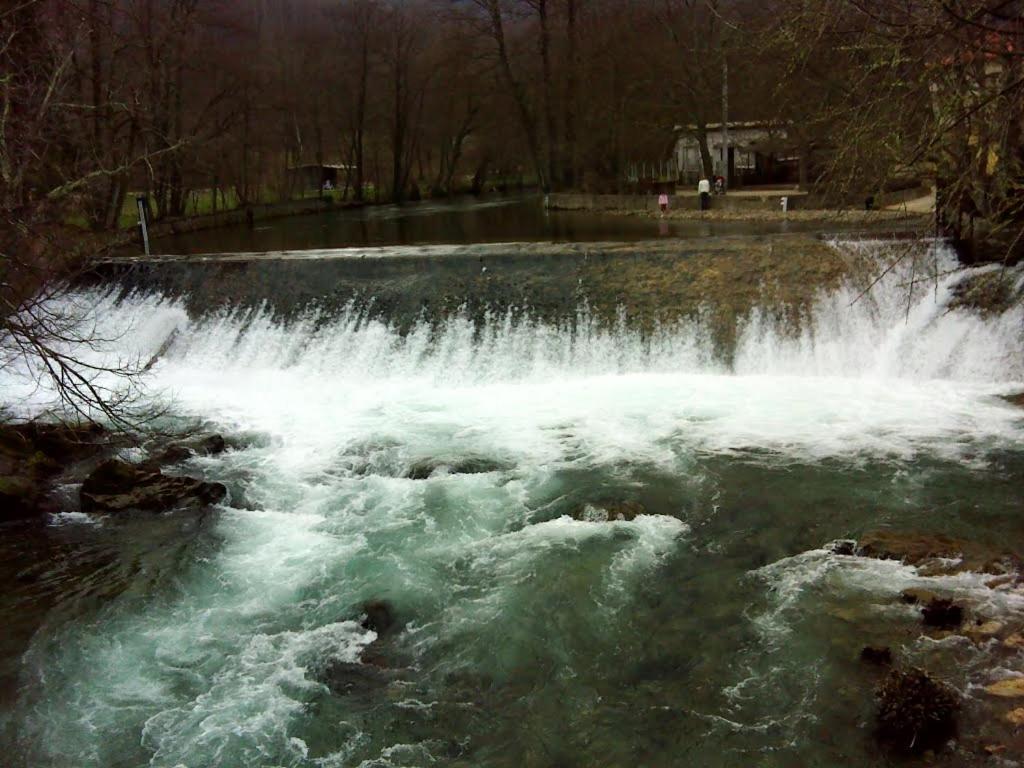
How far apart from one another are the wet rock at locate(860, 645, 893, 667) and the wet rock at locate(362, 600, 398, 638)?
3.26 meters

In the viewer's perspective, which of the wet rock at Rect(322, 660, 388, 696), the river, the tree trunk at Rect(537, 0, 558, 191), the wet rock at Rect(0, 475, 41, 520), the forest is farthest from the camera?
the tree trunk at Rect(537, 0, 558, 191)

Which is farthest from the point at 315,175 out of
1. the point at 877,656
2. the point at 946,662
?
the point at 946,662

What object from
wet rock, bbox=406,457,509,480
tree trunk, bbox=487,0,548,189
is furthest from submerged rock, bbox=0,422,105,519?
tree trunk, bbox=487,0,548,189

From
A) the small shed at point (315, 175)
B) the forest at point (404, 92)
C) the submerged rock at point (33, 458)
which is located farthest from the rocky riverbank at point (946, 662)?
the small shed at point (315, 175)

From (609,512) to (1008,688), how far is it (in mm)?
3624

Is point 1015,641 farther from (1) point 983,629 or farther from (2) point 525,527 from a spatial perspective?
(2) point 525,527

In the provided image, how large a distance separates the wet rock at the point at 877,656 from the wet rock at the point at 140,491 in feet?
20.8

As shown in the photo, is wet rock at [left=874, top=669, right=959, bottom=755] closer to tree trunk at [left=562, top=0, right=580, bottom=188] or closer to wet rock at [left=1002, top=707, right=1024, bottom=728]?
wet rock at [left=1002, top=707, right=1024, bottom=728]

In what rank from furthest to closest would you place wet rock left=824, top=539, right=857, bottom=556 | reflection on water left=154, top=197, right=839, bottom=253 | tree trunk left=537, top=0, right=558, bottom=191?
1. tree trunk left=537, top=0, right=558, bottom=191
2. reflection on water left=154, top=197, right=839, bottom=253
3. wet rock left=824, top=539, right=857, bottom=556

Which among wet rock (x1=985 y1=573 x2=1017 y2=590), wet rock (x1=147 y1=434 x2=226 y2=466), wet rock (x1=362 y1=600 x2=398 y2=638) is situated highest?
wet rock (x1=147 y1=434 x2=226 y2=466)

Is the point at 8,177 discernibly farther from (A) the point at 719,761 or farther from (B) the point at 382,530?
(A) the point at 719,761

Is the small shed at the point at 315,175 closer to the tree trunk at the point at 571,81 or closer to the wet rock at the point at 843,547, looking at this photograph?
the tree trunk at the point at 571,81

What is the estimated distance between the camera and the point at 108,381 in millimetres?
13664

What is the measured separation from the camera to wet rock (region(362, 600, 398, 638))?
632cm
